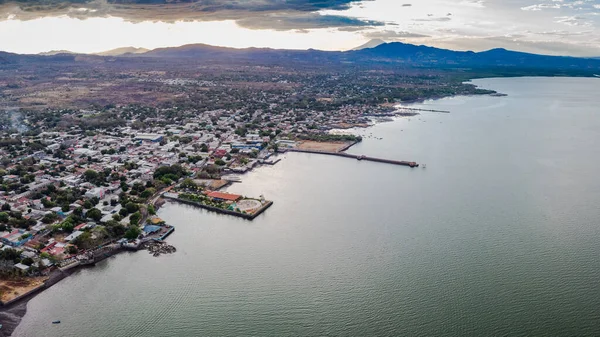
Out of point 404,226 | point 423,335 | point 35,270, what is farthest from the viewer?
point 404,226

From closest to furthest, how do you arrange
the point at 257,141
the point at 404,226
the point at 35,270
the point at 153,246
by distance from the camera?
1. the point at 35,270
2. the point at 153,246
3. the point at 404,226
4. the point at 257,141

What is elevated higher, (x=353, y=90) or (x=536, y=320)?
(x=353, y=90)

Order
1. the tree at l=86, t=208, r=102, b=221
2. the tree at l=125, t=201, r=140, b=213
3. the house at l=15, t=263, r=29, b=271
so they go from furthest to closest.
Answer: the tree at l=125, t=201, r=140, b=213
the tree at l=86, t=208, r=102, b=221
the house at l=15, t=263, r=29, b=271

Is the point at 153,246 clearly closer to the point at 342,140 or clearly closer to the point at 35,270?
the point at 35,270

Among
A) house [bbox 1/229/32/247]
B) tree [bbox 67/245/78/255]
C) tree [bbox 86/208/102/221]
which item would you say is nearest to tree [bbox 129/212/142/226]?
tree [bbox 86/208/102/221]

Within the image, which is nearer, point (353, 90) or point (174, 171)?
point (174, 171)

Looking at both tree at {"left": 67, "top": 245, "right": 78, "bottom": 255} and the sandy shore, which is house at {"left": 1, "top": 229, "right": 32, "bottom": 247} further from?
the sandy shore

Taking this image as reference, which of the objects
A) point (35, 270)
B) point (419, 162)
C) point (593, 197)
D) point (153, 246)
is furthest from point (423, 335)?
point (419, 162)

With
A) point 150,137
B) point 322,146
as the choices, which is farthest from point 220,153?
point 322,146

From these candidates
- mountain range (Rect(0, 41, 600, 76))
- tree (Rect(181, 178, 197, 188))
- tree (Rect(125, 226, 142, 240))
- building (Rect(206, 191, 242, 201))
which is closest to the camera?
tree (Rect(125, 226, 142, 240))

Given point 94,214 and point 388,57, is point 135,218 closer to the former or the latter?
point 94,214

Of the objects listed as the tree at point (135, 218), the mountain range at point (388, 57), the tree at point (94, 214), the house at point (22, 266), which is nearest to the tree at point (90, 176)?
the tree at point (94, 214)
